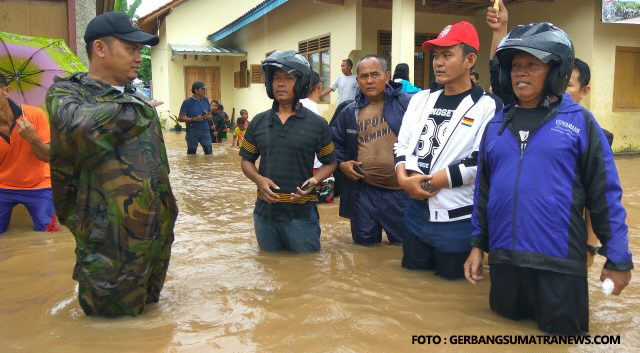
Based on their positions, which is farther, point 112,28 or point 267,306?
point 267,306

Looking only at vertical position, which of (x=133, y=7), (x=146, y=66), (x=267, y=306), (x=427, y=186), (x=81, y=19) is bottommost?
(x=267, y=306)

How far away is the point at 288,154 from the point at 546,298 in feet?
7.06

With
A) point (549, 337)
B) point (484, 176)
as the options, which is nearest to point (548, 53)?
point (484, 176)

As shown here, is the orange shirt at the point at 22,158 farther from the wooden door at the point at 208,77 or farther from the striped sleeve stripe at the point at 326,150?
the wooden door at the point at 208,77

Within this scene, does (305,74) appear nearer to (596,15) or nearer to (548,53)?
(548,53)

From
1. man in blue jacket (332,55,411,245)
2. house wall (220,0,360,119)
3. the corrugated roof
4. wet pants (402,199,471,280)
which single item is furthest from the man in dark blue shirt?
the corrugated roof

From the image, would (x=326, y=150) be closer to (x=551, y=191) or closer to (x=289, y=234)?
(x=289, y=234)

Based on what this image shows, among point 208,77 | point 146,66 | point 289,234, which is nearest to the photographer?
point 289,234

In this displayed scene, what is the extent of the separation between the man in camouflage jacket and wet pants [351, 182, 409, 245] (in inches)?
77.3

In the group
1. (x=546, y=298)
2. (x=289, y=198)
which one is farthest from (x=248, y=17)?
(x=546, y=298)

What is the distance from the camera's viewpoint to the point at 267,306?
3.22 m

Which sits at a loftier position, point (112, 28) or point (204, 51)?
point (204, 51)

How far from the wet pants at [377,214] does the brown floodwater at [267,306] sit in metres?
0.13

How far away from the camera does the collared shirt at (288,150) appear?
4.11 meters
